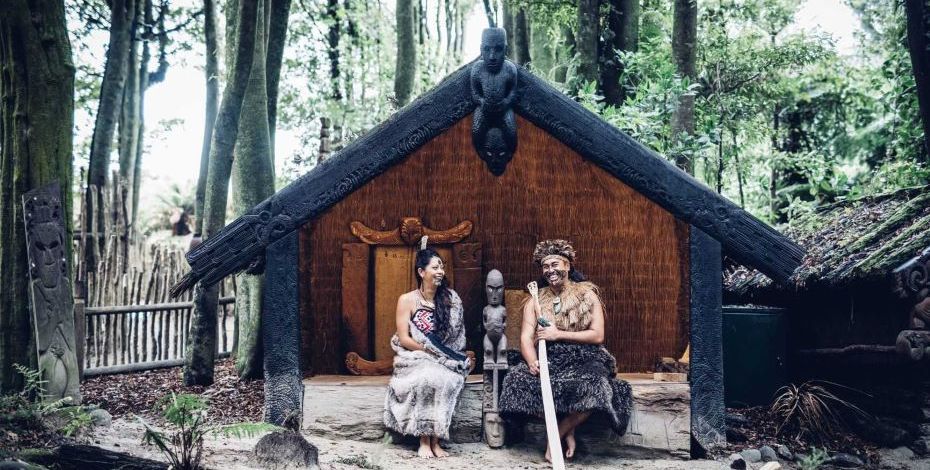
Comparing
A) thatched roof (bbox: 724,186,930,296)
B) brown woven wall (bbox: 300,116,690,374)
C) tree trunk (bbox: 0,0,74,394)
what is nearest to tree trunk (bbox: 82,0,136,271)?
tree trunk (bbox: 0,0,74,394)

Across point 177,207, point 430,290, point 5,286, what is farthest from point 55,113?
point 177,207

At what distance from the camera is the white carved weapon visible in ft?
19.1

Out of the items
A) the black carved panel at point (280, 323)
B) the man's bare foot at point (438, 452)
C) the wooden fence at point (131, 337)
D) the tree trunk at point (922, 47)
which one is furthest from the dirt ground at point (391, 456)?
the tree trunk at point (922, 47)

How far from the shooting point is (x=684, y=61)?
10.8m

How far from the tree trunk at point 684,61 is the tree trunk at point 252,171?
4815 mm

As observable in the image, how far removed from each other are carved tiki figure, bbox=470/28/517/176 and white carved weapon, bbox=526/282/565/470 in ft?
3.97

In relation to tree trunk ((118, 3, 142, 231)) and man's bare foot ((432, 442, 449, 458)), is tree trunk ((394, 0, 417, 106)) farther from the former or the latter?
man's bare foot ((432, 442, 449, 458))

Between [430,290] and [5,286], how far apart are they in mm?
3740

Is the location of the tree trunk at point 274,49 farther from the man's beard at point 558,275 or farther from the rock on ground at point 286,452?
the rock on ground at point 286,452

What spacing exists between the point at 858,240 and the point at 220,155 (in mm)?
6590

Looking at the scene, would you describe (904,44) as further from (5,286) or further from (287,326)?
(5,286)

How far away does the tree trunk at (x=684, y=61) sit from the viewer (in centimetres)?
1043

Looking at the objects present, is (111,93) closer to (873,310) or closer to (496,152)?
(496,152)

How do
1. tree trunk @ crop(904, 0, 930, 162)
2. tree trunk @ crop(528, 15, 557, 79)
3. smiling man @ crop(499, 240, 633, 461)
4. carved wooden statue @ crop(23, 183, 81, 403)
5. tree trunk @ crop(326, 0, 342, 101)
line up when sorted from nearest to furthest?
smiling man @ crop(499, 240, 633, 461) → carved wooden statue @ crop(23, 183, 81, 403) → tree trunk @ crop(904, 0, 930, 162) → tree trunk @ crop(528, 15, 557, 79) → tree trunk @ crop(326, 0, 342, 101)
